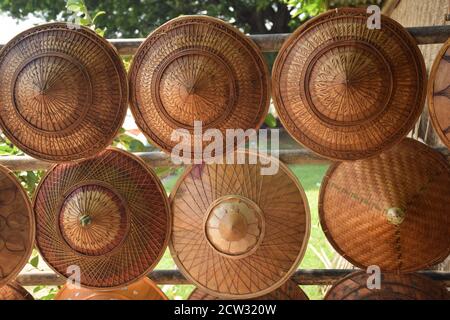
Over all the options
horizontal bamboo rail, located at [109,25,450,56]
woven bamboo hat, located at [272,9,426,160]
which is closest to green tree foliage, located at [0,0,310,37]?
horizontal bamboo rail, located at [109,25,450,56]

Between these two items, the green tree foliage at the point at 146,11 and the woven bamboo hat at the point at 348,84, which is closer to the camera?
the woven bamboo hat at the point at 348,84

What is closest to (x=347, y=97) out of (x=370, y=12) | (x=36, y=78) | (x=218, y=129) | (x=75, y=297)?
(x=370, y=12)

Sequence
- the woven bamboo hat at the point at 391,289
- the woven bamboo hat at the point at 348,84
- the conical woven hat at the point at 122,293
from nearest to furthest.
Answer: the woven bamboo hat at the point at 348,84
the woven bamboo hat at the point at 391,289
the conical woven hat at the point at 122,293

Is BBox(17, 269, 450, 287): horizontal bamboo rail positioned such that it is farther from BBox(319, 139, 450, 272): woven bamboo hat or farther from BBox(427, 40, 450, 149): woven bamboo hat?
BBox(427, 40, 450, 149): woven bamboo hat

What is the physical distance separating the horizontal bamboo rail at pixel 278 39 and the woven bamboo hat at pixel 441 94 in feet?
0.27

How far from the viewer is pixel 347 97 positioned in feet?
4.33

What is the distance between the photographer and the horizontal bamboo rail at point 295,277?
5.12 ft

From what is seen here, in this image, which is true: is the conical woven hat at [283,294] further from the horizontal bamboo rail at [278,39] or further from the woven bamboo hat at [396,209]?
the horizontal bamboo rail at [278,39]

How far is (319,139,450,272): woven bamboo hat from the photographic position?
57.9 inches

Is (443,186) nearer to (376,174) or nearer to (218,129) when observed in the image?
(376,174)

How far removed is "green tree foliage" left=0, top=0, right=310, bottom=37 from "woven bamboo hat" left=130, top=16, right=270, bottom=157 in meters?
6.30

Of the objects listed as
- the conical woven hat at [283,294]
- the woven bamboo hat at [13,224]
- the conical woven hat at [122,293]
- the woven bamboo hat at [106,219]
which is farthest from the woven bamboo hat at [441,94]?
the woven bamboo hat at [13,224]

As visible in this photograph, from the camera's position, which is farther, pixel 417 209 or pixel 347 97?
pixel 417 209

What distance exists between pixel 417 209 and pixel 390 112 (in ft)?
1.09
